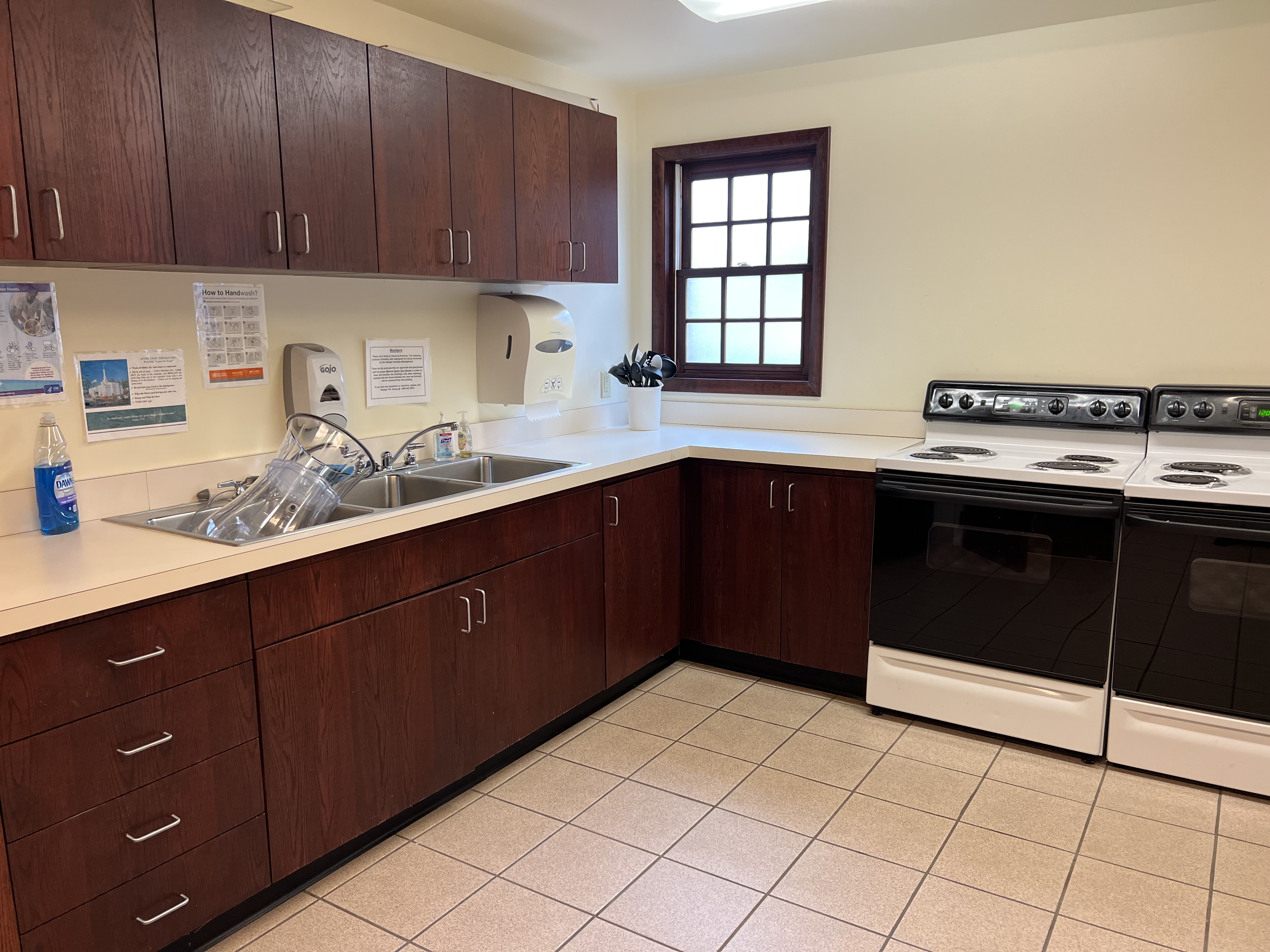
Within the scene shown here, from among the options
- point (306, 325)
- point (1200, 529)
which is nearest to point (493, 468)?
point (306, 325)

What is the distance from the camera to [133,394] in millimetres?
2195

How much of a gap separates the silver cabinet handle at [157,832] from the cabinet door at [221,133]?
3.93ft

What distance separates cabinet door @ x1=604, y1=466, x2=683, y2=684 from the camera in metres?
2.99

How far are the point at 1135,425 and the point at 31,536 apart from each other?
3228mm

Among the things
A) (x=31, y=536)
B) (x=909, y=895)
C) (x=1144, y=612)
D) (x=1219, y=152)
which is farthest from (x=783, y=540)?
(x=31, y=536)

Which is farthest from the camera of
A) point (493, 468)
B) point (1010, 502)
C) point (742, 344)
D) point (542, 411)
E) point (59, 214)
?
point (742, 344)

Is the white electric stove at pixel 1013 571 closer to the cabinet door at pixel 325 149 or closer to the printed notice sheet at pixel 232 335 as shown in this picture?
the cabinet door at pixel 325 149

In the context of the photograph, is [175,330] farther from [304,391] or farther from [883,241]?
[883,241]

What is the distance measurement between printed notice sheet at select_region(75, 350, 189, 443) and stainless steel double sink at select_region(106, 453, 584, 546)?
21 cm

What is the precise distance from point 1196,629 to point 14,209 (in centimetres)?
302

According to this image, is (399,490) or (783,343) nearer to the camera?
(399,490)

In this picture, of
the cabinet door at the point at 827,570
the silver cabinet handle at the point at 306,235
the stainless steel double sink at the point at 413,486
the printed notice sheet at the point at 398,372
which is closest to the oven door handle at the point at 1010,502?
the cabinet door at the point at 827,570

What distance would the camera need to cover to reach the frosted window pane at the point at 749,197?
12.4 feet

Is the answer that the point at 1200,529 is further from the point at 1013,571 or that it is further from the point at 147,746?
the point at 147,746
